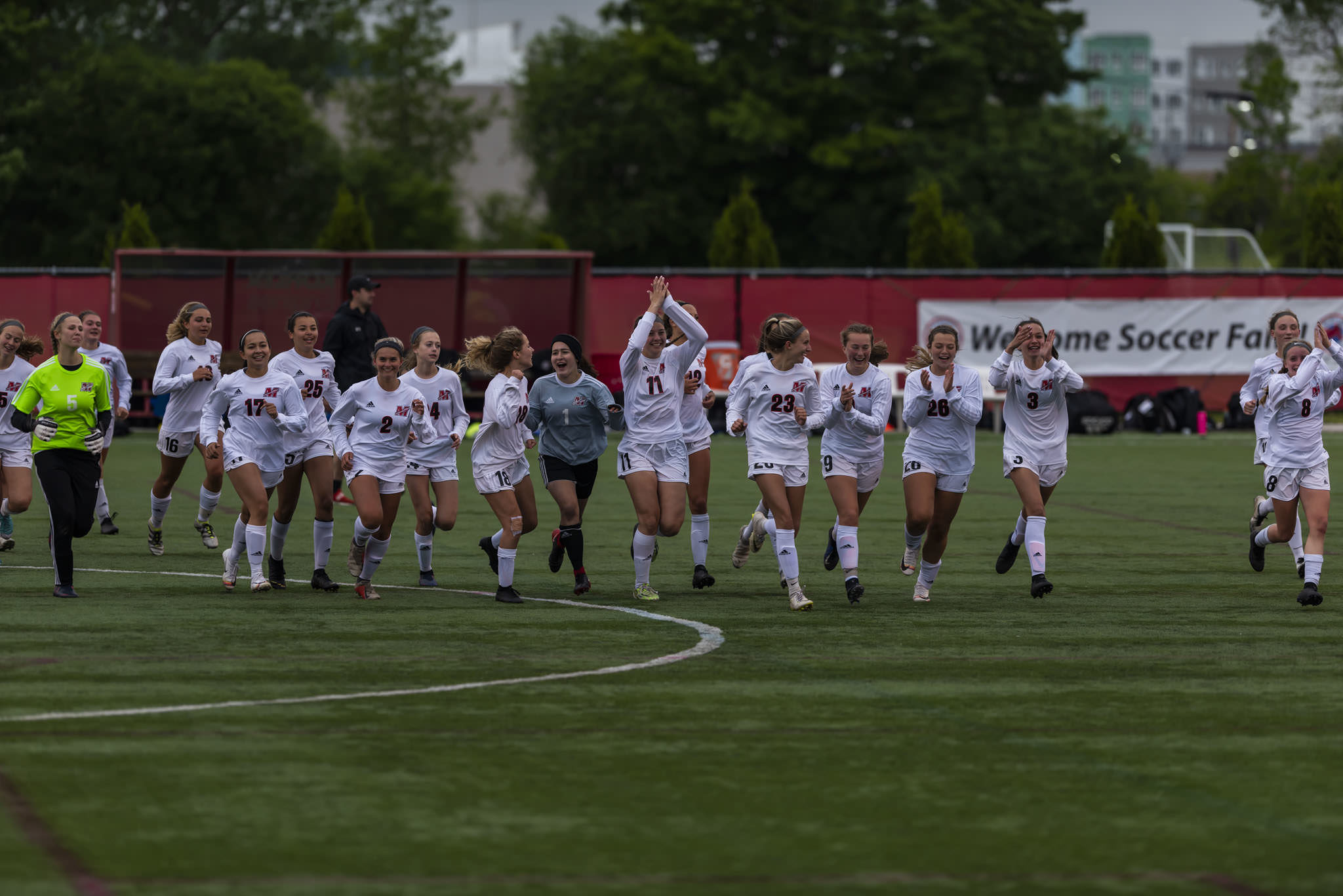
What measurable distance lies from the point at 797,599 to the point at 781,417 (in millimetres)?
1234

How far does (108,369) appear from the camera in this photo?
16172mm

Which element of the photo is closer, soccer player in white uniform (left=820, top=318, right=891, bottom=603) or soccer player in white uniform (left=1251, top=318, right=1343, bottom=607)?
soccer player in white uniform (left=820, top=318, right=891, bottom=603)

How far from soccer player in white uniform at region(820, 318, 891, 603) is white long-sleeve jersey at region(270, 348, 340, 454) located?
348 cm

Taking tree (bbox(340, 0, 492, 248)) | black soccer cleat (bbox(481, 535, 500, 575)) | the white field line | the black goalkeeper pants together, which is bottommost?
the white field line

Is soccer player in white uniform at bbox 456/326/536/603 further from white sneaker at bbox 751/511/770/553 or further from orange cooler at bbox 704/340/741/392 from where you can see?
orange cooler at bbox 704/340/741/392

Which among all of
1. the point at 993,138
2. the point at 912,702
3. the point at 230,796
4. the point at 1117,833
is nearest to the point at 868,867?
the point at 1117,833

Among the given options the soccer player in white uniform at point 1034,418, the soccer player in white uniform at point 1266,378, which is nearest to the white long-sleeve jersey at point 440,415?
the soccer player in white uniform at point 1034,418

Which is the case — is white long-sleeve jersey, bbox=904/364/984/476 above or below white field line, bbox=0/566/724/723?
above

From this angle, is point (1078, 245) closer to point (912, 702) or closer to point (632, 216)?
point (632, 216)

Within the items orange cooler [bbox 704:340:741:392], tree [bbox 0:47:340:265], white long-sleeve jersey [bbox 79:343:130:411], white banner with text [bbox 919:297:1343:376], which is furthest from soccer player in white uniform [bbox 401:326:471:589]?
tree [bbox 0:47:340:265]

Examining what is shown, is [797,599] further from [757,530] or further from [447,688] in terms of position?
[447,688]

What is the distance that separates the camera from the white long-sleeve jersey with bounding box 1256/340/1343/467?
522 inches

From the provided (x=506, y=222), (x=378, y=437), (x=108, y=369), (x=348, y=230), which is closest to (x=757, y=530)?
(x=378, y=437)

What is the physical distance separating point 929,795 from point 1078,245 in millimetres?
52846
